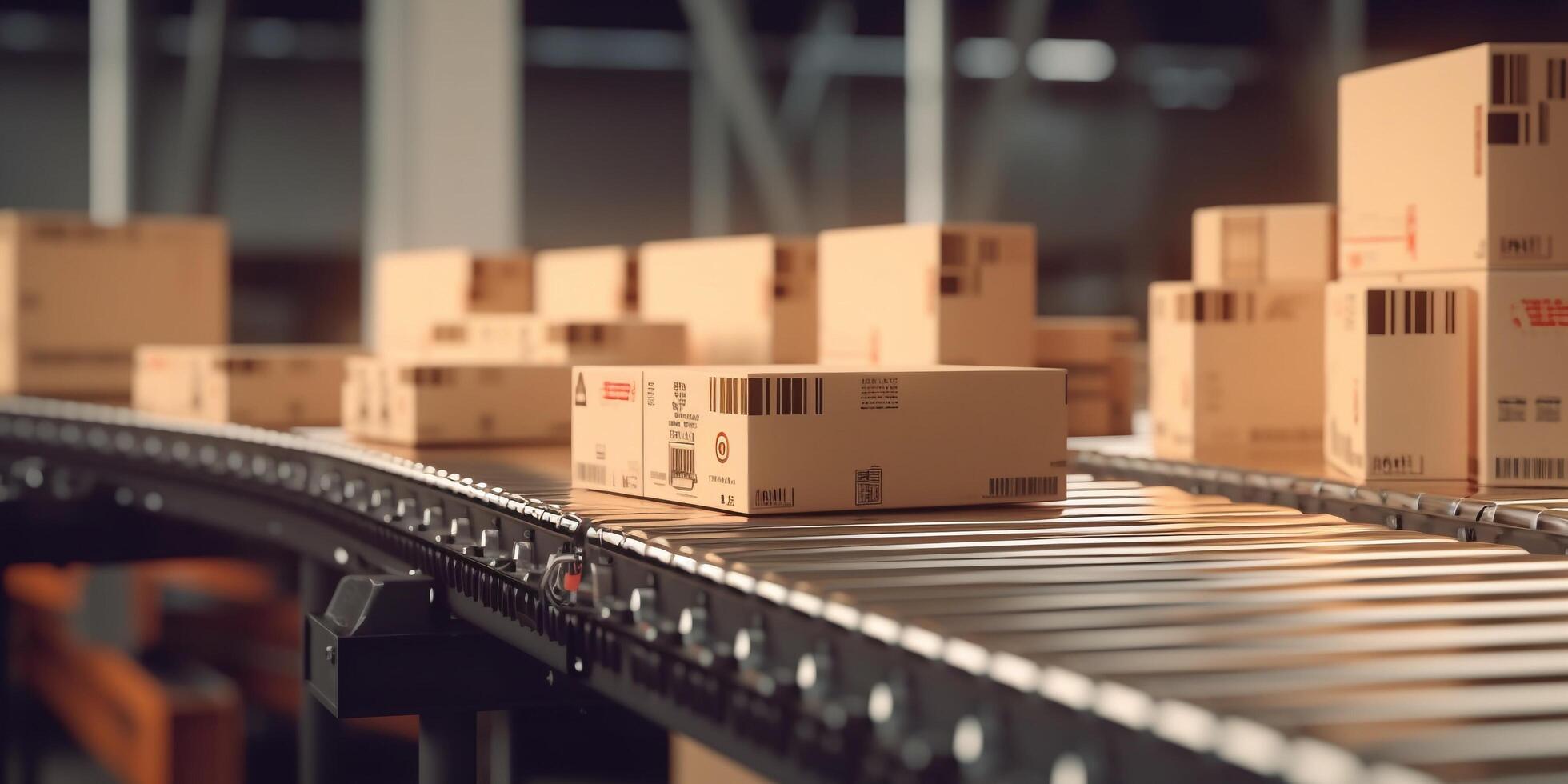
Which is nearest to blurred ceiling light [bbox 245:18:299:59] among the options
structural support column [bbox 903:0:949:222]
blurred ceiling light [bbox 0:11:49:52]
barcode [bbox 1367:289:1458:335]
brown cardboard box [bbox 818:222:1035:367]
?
blurred ceiling light [bbox 0:11:49:52]

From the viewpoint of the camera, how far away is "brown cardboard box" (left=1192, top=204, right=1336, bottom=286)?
3.49m

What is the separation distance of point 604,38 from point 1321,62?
340cm

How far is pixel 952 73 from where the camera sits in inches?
329

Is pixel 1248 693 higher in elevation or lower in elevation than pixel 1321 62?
lower

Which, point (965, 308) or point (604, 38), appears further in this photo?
point (604, 38)

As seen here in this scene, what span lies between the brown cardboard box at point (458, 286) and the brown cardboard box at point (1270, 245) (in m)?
2.23

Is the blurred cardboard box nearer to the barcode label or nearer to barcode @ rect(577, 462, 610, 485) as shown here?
the barcode label

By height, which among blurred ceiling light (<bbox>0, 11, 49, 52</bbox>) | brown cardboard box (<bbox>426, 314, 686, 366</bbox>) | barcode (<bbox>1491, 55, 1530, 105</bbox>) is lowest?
brown cardboard box (<bbox>426, 314, 686, 366</bbox>)

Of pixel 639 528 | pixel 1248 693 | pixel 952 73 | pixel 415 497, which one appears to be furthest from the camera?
pixel 952 73

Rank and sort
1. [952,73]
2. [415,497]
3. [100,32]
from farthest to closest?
[952,73] < [100,32] < [415,497]

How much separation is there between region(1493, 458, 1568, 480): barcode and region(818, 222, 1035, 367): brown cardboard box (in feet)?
3.73

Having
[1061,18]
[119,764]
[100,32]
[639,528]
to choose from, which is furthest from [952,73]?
[639,528]

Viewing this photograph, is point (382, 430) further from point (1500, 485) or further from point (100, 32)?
point (100, 32)

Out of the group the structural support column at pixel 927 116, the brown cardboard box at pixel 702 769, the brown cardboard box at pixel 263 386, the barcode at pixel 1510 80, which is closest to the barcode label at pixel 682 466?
the barcode at pixel 1510 80
